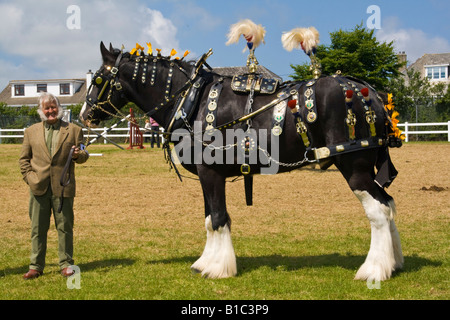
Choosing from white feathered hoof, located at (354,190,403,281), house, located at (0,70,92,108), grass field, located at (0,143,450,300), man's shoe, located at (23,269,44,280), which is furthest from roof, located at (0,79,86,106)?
white feathered hoof, located at (354,190,403,281)

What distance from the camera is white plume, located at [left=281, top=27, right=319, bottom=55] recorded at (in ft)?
20.9

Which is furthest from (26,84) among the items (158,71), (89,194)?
(158,71)

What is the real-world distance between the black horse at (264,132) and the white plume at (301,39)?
1.63 ft

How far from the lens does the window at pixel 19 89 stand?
3071 inches

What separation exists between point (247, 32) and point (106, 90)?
2029 mm

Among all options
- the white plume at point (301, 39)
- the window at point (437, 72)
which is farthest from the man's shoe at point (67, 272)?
the window at point (437, 72)

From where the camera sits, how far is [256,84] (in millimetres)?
6277

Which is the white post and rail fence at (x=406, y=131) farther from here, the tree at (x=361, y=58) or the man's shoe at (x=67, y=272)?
the man's shoe at (x=67, y=272)

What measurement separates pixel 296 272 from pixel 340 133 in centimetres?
182

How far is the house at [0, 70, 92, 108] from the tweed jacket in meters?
71.1

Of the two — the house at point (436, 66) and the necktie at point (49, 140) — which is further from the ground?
the house at point (436, 66)

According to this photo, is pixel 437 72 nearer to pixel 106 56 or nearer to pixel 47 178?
pixel 106 56

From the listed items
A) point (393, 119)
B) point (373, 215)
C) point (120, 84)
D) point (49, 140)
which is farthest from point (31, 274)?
point (393, 119)

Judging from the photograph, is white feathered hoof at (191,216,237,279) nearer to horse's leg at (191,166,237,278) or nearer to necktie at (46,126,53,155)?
horse's leg at (191,166,237,278)
